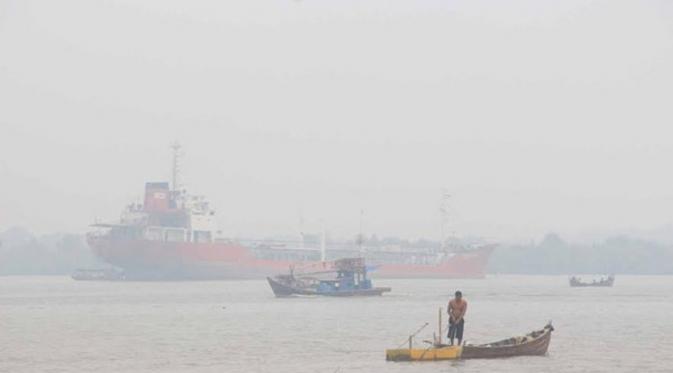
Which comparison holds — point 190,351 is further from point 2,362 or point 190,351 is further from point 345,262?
point 345,262

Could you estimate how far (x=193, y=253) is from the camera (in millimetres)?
163000

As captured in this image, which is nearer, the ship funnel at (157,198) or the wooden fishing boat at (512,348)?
the wooden fishing boat at (512,348)

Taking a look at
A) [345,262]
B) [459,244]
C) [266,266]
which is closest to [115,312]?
[345,262]

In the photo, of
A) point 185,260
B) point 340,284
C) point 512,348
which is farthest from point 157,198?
point 512,348

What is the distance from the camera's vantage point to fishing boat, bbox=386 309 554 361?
41.4 meters

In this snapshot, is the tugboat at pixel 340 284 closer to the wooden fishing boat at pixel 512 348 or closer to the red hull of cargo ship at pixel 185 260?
the wooden fishing boat at pixel 512 348

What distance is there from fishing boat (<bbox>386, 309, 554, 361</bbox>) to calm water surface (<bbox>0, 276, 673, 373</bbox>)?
1.13 feet

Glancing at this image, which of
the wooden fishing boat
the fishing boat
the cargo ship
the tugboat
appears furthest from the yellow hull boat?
the cargo ship

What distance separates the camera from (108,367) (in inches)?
1735

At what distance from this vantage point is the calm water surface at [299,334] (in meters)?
43.9

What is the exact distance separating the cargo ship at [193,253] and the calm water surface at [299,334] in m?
63.3

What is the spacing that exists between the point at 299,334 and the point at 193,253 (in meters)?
105

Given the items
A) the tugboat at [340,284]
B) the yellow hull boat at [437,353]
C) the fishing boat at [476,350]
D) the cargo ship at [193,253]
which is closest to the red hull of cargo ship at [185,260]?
the cargo ship at [193,253]

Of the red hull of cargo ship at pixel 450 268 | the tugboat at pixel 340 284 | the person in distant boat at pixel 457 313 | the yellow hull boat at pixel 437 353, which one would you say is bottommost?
the yellow hull boat at pixel 437 353
